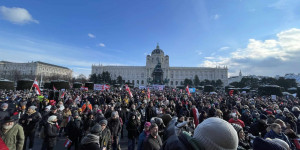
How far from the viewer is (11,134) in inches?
123

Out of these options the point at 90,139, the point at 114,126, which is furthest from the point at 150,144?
the point at 114,126

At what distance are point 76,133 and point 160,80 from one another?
24.9 m

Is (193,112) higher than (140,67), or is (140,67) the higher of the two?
(140,67)

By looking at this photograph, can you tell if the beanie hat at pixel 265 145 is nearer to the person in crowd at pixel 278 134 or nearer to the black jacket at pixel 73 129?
the person in crowd at pixel 278 134

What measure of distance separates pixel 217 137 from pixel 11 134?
4.12m

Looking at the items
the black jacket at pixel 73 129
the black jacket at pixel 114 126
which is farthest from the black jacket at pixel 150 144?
the black jacket at pixel 73 129

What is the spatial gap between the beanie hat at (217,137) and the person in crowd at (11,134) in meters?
3.96

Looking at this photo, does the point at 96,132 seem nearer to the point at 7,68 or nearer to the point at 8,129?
the point at 8,129

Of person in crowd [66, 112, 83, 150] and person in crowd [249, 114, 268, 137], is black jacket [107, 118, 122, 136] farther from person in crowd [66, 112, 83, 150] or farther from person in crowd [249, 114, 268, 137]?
person in crowd [249, 114, 268, 137]

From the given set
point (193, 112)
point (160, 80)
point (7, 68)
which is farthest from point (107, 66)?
point (193, 112)

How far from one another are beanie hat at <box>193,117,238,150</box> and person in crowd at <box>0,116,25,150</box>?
156 inches

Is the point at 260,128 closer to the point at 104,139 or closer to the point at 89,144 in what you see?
the point at 104,139

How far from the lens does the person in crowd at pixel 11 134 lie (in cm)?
309

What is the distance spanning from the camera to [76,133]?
176 inches
